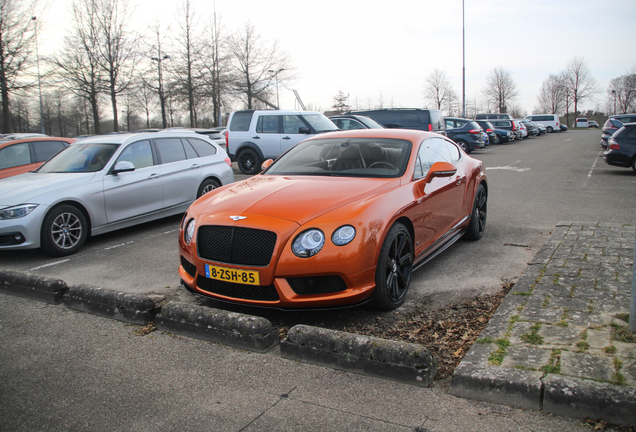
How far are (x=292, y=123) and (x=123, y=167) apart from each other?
848 cm

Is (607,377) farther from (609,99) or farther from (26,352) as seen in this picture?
(609,99)

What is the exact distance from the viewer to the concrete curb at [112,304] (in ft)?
13.7

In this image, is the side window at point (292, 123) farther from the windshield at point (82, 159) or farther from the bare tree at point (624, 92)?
the bare tree at point (624, 92)

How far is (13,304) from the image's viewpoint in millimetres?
4727

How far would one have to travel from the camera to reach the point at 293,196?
14.3 feet

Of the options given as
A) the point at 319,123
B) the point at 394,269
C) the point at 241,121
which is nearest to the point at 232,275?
the point at 394,269

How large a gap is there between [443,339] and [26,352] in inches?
119

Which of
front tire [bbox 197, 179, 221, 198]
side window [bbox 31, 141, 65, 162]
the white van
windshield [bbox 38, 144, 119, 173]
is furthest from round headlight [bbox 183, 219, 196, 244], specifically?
the white van

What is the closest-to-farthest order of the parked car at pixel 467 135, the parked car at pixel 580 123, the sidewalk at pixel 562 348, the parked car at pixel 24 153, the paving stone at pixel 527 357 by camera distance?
the sidewalk at pixel 562 348
the paving stone at pixel 527 357
the parked car at pixel 24 153
the parked car at pixel 467 135
the parked car at pixel 580 123

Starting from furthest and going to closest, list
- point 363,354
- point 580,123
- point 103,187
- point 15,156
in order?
point 580,123 < point 15,156 < point 103,187 < point 363,354

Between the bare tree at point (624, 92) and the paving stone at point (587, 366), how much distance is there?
352ft

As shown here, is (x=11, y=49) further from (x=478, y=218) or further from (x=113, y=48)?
(x=478, y=218)

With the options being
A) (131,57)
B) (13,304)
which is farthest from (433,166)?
(131,57)

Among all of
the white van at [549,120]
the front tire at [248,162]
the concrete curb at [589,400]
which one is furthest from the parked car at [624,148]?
the white van at [549,120]
